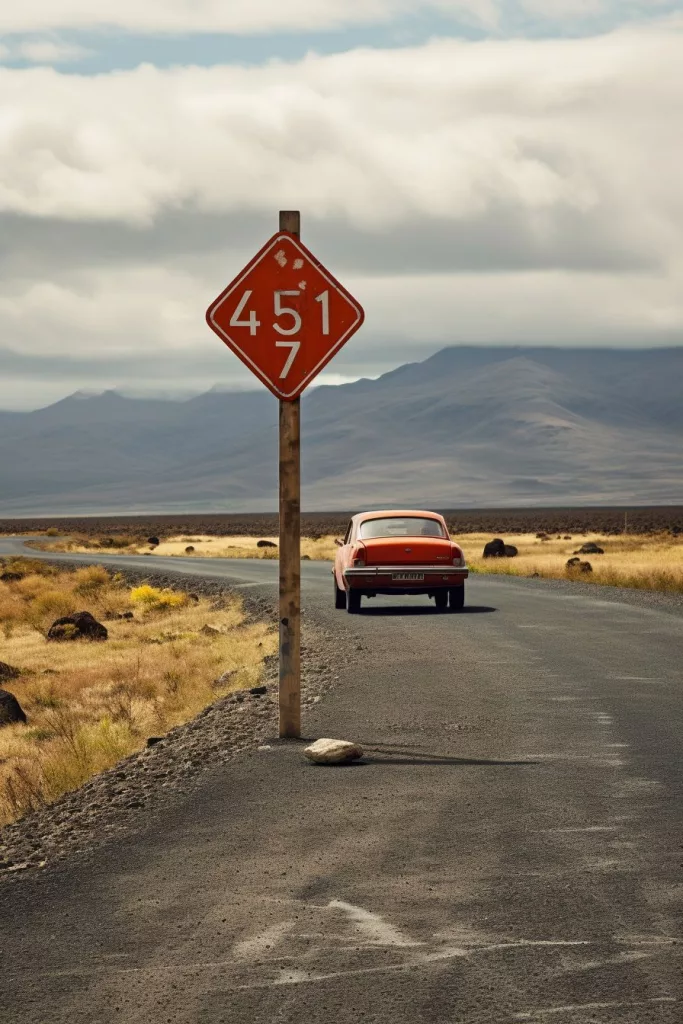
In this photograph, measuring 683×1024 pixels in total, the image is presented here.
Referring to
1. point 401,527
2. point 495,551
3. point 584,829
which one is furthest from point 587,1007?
point 495,551

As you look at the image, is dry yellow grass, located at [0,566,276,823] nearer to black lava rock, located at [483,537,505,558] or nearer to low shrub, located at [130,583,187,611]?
low shrub, located at [130,583,187,611]

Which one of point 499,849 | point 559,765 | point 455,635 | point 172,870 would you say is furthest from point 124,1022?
point 455,635

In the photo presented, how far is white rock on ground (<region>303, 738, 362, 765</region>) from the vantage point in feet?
29.2

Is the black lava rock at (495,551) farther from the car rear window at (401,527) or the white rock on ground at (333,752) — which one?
the white rock on ground at (333,752)

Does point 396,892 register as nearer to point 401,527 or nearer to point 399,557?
point 399,557

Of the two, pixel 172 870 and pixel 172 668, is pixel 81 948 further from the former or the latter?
pixel 172 668

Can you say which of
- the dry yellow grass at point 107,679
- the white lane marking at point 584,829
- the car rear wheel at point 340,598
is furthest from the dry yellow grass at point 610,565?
the white lane marking at point 584,829

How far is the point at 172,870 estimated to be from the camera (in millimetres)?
6457

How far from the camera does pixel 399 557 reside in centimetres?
2062

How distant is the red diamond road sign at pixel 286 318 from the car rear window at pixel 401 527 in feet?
39.0

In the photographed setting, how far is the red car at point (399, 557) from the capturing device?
2064 centimetres

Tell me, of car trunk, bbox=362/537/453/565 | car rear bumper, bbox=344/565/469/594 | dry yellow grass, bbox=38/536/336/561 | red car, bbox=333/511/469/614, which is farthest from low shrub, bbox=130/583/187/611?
dry yellow grass, bbox=38/536/336/561

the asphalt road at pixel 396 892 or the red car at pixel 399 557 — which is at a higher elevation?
the red car at pixel 399 557

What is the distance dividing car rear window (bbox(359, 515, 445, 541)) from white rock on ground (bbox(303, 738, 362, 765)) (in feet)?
39.0
